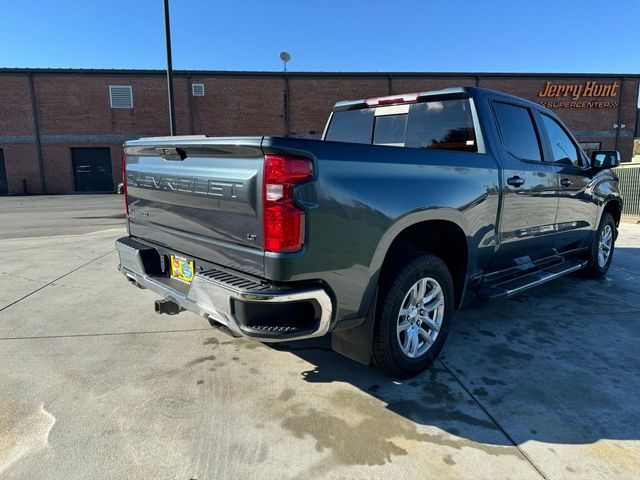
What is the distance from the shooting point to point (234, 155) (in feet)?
8.32

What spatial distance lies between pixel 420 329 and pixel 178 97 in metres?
27.6

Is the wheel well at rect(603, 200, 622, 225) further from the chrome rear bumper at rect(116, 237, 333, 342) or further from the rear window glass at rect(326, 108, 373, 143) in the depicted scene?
the chrome rear bumper at rect(116, 237, 333, 342)

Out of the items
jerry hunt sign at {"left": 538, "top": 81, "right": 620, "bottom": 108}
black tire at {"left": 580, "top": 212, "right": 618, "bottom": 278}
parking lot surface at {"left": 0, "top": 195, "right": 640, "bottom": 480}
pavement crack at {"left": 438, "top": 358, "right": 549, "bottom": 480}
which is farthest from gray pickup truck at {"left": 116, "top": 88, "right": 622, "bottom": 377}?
jerry hunt sign at {"left": 538, "top": 81, "right": 620, "bottom": 108}

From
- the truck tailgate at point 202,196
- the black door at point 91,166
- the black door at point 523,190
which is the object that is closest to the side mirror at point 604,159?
the black door at point 523,190

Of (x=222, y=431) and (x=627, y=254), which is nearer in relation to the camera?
(x=222, y=431)

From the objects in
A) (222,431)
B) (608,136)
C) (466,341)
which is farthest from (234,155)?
(608,136)

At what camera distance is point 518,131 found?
13.5 ft

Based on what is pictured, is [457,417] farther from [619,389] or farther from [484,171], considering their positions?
[484,171]

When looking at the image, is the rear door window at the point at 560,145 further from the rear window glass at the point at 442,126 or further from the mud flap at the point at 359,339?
the mud flap at the point at 359,339

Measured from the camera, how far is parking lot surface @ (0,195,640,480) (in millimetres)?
2332

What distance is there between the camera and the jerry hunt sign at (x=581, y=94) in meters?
30.8

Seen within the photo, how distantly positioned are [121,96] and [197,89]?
456cm

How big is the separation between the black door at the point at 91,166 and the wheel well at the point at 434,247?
28.2 metres

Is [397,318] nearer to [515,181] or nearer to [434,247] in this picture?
[434,247]
